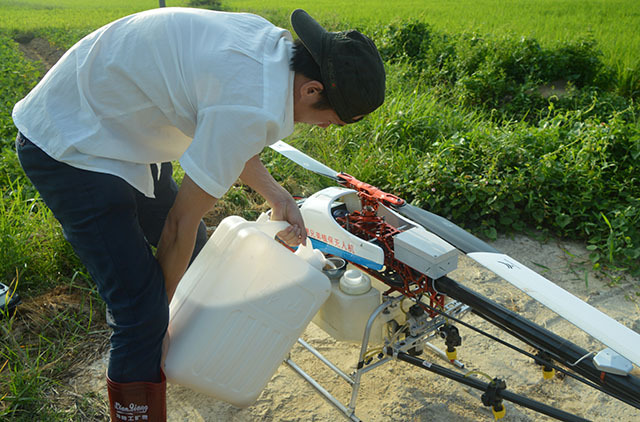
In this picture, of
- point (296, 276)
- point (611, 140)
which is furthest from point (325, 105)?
point (611, 140)

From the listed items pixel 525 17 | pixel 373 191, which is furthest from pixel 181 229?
pixel 525 17

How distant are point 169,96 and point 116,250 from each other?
480mm

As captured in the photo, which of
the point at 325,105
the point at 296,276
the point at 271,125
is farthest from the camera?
the point at 296,276

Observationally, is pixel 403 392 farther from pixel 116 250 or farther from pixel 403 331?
pixel 116 250

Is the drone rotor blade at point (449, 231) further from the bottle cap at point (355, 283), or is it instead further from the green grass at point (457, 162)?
the green grass at point (457, 162)

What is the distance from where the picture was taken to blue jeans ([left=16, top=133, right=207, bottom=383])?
4.58 ft

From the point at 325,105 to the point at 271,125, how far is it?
0.22 meters

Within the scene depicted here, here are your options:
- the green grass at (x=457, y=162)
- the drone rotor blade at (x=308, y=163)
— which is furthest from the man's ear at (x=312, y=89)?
the green grass at (x=457, y=162)

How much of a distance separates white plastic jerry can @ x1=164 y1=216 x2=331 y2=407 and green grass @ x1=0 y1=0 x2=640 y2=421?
775mm

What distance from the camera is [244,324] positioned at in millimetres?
1692

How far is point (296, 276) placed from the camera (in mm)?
1691

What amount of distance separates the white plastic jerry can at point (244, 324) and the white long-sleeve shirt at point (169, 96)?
51 centimetres

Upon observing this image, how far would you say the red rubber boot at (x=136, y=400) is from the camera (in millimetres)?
1547

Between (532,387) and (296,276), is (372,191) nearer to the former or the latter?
(296,276)
